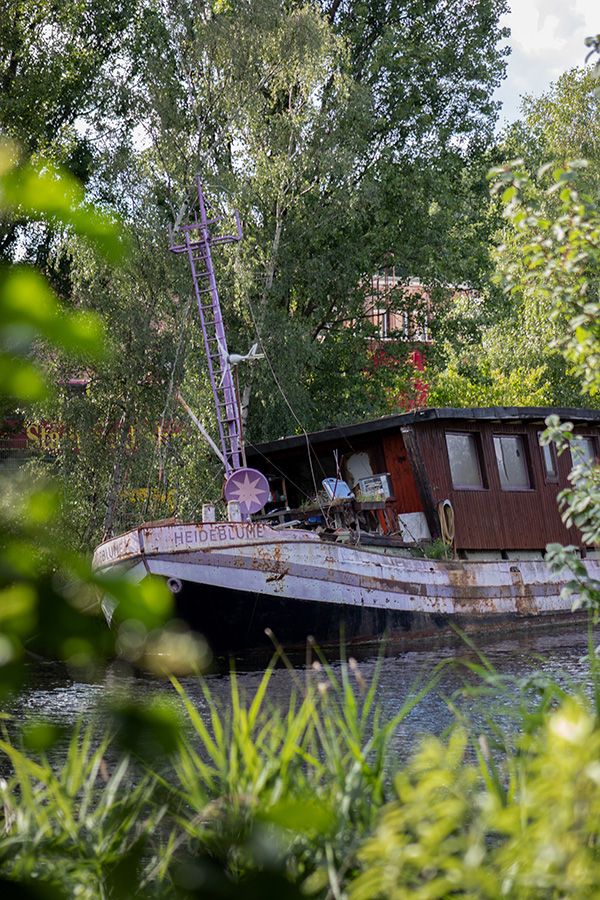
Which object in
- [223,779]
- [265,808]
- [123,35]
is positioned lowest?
[223,779]

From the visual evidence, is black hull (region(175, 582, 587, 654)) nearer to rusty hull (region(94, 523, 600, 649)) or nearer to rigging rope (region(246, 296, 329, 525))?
rusty hull (region(94, 523, 600, 649))

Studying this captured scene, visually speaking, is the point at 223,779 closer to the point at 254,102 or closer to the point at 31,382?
the point at 31,382

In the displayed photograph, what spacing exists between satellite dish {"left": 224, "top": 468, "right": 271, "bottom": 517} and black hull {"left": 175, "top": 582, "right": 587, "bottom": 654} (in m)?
1.55

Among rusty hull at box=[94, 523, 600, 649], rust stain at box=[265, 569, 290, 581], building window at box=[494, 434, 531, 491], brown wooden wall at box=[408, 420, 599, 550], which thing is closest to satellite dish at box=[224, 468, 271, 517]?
rusty hull at box=[94, 523, 600, 649]

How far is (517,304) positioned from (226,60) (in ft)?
40.1

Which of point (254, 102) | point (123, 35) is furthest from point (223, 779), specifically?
point (123, 35)

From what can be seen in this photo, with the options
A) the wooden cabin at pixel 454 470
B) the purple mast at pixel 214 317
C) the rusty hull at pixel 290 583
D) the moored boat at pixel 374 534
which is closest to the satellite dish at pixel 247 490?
the moored boat at pixel 374 534

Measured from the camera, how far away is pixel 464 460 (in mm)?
20281

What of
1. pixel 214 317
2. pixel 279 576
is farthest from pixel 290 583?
pixel 214 317

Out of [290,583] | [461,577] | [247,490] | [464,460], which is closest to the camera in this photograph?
[290,583]

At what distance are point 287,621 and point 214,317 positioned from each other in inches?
291

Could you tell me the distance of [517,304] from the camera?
34094 mm

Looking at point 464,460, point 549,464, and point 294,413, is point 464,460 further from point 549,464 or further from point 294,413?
point 294,413

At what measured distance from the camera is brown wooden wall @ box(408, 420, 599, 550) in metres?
19.7
